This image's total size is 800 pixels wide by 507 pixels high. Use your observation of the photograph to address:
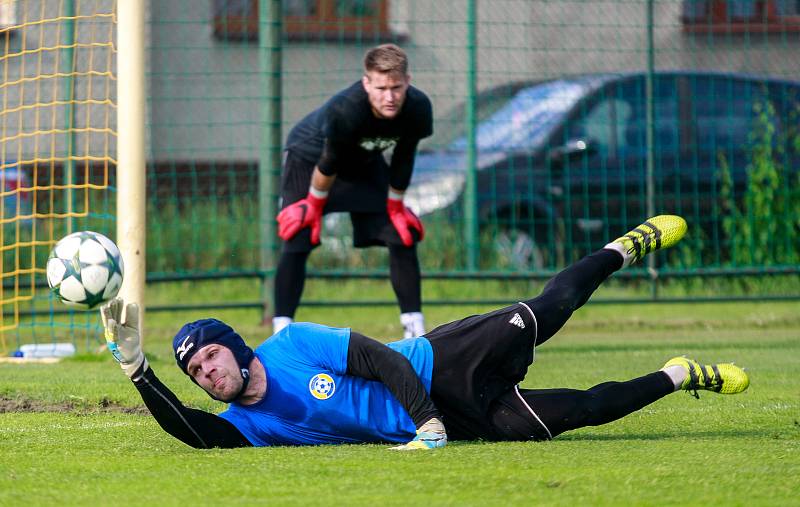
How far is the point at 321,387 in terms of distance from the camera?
472cm

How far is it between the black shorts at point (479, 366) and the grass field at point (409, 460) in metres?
0.14

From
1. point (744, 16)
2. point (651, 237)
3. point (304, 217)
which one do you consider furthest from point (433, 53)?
point (651, 237)

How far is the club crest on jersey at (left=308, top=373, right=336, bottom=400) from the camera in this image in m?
4.72

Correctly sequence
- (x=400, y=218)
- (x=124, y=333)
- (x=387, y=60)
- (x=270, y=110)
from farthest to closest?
(x=270, y=110)
(x=400, y=218)
(x=387, y=60)
(x=124, y=333)

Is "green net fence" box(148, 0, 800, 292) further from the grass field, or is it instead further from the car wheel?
the grass field

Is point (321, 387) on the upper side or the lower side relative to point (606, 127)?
lower

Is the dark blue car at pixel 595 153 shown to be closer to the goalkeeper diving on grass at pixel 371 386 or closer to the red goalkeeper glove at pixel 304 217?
the red goalkeeper glove at pixel 304 217

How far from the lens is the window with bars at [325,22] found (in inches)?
433

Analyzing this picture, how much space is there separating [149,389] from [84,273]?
69cm

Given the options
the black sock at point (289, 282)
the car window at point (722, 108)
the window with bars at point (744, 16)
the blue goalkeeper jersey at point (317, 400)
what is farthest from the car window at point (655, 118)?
the blue goalkeeper jersey at point (317, 400)

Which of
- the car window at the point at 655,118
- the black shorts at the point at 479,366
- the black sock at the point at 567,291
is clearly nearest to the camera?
the black shorts at the point at 479,366

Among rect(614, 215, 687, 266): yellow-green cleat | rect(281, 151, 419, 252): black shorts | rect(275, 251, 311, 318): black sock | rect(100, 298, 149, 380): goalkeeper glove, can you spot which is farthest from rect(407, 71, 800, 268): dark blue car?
rect(100, 298, 149, 380): goalkeeper glove

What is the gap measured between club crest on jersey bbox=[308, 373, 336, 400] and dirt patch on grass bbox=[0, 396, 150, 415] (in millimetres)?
1448

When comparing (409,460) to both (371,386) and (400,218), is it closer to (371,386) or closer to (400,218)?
(371,386)
